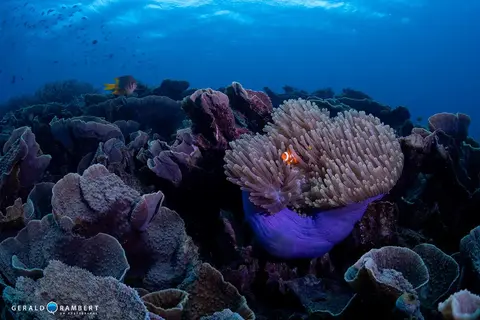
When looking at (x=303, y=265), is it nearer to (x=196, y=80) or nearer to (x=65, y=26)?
(x=65, y=26)

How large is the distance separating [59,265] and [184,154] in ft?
4.82

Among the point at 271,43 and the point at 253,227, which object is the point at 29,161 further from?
the point at 271,43

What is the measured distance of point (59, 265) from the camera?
1.66 meters

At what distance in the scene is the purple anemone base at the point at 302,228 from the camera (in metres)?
2.26

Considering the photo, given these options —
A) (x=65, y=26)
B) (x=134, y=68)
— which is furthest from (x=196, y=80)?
(x=65, y=26)

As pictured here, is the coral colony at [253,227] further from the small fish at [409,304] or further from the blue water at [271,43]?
the blue water at [271,43]

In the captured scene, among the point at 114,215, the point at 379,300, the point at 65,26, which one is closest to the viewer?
the point at 379,300

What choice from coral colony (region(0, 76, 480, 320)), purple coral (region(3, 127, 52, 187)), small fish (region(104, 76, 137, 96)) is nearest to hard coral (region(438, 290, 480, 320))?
coral colony (region(0, 76, 480, 320))

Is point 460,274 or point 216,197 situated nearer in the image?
point 460,274

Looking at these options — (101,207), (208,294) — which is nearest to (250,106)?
(101,207)

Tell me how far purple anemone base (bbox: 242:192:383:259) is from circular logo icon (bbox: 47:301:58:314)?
125cm

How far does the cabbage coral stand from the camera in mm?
2158

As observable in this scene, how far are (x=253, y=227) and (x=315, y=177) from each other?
55 centimetres

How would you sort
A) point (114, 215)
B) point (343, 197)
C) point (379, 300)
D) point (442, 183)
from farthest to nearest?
1. point (442, 183)
2. point (114, 215)
3. point (343, 197)
4. point (379, 300)
